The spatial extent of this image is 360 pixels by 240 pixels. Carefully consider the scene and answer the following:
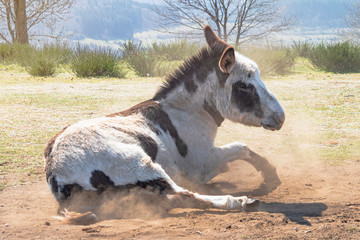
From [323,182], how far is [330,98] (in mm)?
7524

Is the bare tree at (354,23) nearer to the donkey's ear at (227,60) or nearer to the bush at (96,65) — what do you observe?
the bush at (96,65)

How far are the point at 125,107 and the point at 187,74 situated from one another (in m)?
5.75

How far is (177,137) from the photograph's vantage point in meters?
5.27

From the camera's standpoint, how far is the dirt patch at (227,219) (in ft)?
11.9

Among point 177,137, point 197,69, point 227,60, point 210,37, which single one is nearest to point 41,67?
point 210,37

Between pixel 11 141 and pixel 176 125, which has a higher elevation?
pixel 176 125

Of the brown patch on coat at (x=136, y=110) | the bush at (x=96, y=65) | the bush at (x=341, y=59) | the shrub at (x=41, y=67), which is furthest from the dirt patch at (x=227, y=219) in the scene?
the bush at (x=341, y=59)

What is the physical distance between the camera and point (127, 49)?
24.8 meters

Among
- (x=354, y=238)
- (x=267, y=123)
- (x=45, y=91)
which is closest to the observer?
(x=354, y=238)

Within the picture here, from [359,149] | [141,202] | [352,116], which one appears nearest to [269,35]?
[352,116]

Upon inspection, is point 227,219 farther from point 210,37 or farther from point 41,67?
point 41,67

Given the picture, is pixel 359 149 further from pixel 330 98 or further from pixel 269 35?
pixel 269 35

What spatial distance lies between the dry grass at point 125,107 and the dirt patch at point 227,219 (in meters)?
1.32

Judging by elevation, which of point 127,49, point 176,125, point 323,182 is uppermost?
point 127,49
